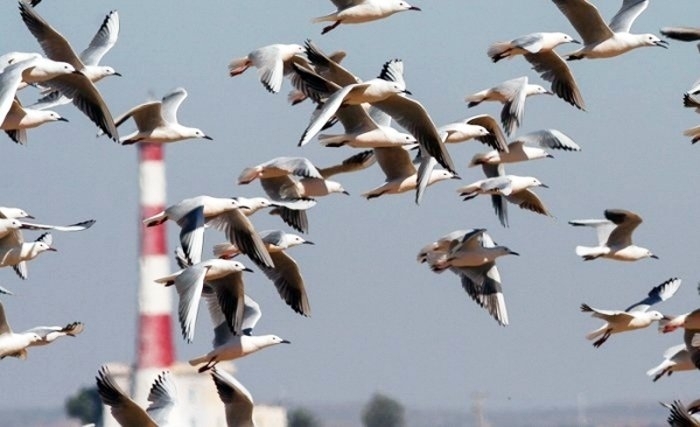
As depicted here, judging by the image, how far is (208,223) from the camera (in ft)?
54.1

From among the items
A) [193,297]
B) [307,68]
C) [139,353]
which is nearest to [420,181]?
[307,68]

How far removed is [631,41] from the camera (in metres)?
17.2

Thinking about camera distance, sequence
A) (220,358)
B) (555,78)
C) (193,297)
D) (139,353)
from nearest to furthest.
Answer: (193,297), (220,358), (555,78), (139,353)

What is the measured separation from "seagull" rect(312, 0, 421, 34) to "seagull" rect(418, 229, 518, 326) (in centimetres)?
199

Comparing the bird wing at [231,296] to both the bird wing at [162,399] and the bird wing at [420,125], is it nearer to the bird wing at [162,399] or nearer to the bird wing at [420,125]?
the bird wing at [162,399]

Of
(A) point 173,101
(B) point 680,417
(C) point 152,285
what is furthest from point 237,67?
(C) point 152,285

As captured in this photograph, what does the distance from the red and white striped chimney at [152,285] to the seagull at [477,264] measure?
11.5m

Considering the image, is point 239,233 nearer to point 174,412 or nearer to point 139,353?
point 174,412

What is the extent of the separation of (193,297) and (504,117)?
385cm

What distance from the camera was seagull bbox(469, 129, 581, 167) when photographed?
18.3 m

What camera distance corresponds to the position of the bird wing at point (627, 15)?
17562mm

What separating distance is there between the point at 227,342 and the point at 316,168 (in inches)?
72.5

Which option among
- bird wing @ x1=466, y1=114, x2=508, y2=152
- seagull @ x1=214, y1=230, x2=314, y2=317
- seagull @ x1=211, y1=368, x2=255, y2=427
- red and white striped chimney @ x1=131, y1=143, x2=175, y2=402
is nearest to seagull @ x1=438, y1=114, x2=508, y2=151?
bird wing @ x1=466, y1=114, x2=508, y2=152

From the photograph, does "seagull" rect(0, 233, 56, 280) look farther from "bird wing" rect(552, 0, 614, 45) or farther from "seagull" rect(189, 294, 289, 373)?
"bird wing" rect(552, 0, 614, 45)
